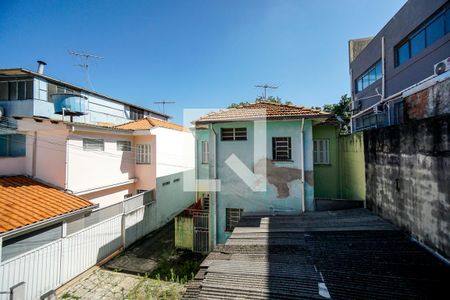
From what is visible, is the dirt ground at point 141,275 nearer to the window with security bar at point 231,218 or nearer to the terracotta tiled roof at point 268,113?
the window with security bar at point 231,218

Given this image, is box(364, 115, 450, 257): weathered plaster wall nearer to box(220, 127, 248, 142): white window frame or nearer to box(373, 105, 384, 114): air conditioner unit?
box(220, 127, 248, 142): white window frame

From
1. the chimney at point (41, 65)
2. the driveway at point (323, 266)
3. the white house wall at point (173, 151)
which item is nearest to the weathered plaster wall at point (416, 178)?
the driveway at point (323, 266)

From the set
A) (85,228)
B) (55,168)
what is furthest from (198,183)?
(55,168)

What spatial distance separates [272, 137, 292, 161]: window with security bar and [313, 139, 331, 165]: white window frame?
3115 millimetres

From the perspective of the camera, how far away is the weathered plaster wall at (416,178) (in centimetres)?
484

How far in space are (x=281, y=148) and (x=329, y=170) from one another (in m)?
3.92

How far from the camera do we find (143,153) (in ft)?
51.1

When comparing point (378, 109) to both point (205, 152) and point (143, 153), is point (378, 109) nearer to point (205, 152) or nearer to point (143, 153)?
point (205, 152)

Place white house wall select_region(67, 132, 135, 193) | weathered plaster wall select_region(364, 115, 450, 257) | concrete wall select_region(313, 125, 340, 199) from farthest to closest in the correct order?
concrete wall select_region(313, 125, 340, 199) → white house wall select_region(67, 132, 135, 193) → weathered plaster wall select_region(364, 115, 450, 257)

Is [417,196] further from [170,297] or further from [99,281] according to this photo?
[99,281]

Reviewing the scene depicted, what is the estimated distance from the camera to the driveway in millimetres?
4109

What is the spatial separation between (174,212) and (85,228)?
8.28m

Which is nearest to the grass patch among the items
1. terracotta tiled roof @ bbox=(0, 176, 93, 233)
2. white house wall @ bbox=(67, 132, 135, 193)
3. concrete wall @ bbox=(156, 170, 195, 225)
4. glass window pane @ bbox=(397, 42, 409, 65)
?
Answer: terracotta tiled roof @ bbox=(0, 176, 93, 233)

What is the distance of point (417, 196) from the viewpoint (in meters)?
5.76
